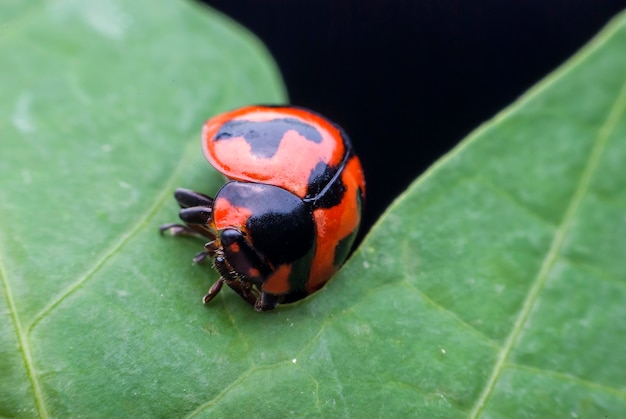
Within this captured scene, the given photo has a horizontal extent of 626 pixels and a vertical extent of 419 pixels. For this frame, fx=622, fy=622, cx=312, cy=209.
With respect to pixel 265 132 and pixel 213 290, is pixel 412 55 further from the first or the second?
pixel 213 290

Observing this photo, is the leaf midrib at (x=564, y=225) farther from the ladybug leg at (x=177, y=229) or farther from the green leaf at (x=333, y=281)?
the ladybug leg at (x=177, y=229)

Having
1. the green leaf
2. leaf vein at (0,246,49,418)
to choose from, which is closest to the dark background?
the green leaf

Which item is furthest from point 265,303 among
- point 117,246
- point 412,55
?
point 412,55

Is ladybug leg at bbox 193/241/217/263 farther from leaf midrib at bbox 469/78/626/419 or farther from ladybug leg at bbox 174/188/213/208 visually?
leaf midrib at bbox 469/78/626/419

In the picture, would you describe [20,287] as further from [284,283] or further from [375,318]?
[375,318]

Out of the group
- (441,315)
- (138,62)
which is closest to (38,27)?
(138,62)
